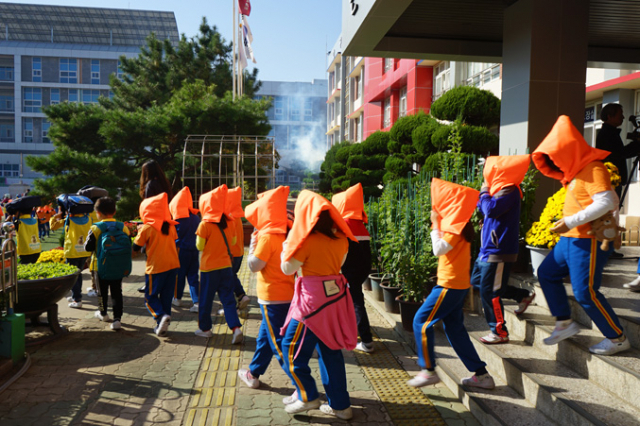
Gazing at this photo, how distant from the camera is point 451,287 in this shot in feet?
12.8

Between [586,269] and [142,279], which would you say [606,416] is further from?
[142,279]

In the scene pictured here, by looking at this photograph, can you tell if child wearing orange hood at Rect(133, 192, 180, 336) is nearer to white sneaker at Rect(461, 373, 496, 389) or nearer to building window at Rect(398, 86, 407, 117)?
white sneaker at Rect(461, 373, 496, 389)

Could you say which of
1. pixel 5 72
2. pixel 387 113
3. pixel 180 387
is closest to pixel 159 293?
pixel 180 387

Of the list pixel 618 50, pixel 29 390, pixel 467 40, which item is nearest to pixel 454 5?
pixel 467 40

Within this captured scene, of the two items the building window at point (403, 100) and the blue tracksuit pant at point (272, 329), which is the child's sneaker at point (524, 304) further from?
the building window at point (403, 100)

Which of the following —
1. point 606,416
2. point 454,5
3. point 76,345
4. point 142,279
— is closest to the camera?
point 606,416

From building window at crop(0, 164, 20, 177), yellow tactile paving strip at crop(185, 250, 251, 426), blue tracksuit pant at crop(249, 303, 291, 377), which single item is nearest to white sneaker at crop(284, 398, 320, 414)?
blue tracksuit pant at crop(249, 303, 291, 377)

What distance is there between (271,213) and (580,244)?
2430 millimetres

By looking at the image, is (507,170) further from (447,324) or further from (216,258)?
(216,258)

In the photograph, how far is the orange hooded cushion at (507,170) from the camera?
4.49 metres

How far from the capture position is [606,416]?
3141 mm

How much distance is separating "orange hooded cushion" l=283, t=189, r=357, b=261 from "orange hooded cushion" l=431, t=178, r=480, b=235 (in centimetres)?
87

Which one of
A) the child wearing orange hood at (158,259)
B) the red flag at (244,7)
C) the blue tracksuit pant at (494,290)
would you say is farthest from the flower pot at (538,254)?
the red flag at (244,7)

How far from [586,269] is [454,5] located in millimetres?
6089
